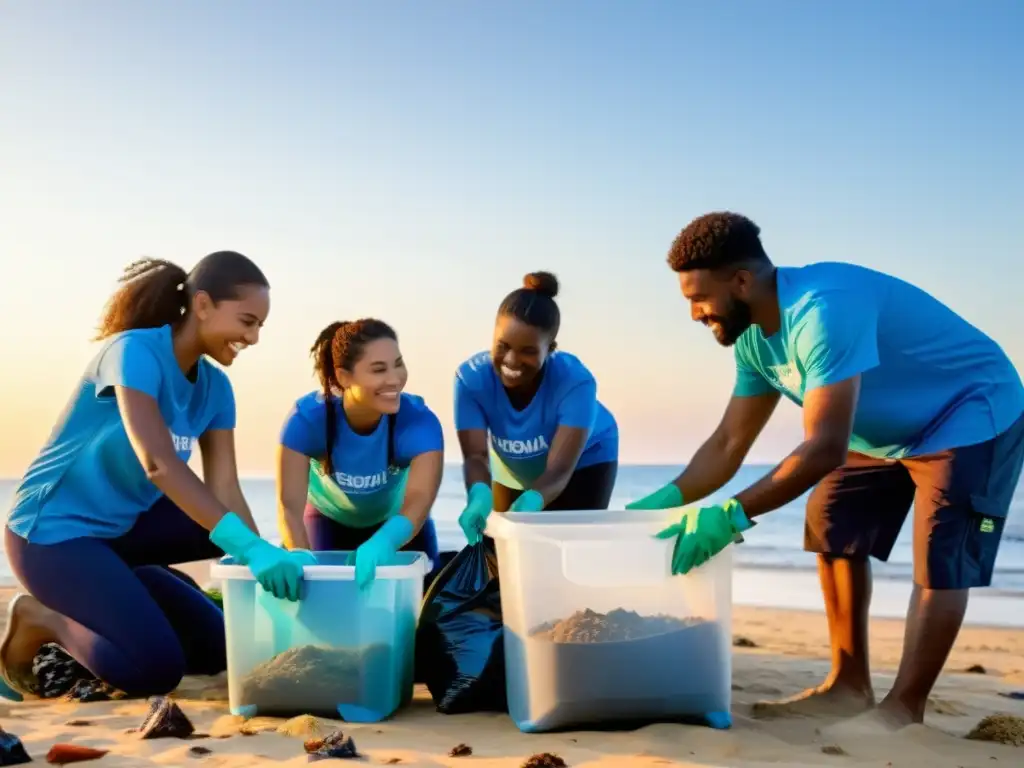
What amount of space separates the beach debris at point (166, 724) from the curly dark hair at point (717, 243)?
5.85ft

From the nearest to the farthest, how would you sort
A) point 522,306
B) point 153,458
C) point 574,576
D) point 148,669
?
point 574,576 < point 153,458 < point 148,669 < point 522,306

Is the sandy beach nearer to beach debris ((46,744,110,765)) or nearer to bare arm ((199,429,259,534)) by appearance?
beach debris ((46,744,110,765))

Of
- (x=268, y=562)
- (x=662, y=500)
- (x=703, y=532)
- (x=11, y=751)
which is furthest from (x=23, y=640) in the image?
(x=703, y=532)

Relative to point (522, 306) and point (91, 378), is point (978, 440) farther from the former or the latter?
point (91, 378)

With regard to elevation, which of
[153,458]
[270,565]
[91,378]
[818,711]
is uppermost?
[91,378]

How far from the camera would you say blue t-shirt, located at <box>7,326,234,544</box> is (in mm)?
3398

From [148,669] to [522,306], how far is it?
66.1 inches

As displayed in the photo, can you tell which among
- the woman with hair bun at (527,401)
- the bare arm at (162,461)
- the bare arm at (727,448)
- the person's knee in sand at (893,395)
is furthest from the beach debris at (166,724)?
the bare arm at (727,448)

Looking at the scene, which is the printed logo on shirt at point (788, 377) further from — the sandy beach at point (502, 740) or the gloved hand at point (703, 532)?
the sandy beach at point (502, 740)

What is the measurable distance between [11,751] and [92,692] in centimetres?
93

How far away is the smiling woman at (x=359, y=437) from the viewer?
3.54 m

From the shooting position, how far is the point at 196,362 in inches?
139

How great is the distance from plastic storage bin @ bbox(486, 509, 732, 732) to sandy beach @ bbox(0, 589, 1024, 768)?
0.27ft

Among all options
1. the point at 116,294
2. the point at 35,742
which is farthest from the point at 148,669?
the point at 116,294
